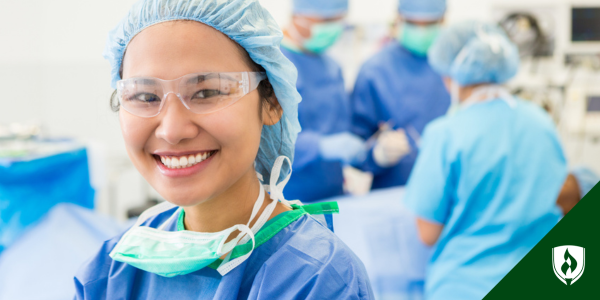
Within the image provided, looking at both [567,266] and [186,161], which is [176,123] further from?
[567,266]

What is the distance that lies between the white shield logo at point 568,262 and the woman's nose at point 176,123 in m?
0.82

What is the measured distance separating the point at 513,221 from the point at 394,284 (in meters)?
0.58

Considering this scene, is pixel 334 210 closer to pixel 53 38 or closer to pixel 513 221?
pixel 513 221

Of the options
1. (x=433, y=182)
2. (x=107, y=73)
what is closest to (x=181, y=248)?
(x=433, y=182)

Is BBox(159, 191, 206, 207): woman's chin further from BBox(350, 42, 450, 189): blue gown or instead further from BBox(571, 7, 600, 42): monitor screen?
BBox(571, 7, 600, 42): monitor screen

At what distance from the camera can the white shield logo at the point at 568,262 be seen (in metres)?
0.98

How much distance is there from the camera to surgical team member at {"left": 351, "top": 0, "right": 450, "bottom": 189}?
2.53 meters

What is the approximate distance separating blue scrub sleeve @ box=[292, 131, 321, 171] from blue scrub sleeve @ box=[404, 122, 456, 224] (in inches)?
17.5

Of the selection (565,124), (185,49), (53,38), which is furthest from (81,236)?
(565,124)

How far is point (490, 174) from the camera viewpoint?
1.58 metres

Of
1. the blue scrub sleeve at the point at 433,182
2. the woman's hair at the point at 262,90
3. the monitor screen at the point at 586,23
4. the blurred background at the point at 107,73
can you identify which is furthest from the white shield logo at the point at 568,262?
the monitor screen at the point at 586,23

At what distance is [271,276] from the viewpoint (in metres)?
Result: 0.76

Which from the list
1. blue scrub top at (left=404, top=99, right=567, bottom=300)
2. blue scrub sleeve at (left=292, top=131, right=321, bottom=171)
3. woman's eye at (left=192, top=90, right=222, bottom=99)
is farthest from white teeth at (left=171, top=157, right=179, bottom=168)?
blue scrub sleeve at (left=292, top=131, right=321, bottom=171)

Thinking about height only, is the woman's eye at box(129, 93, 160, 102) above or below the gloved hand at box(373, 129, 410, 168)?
above
